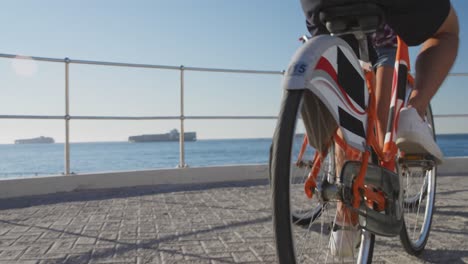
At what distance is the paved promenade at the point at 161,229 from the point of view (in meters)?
2.08

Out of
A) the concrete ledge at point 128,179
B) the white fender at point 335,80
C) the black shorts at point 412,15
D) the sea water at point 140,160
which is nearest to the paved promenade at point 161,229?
the concrete ledge at point 128,179

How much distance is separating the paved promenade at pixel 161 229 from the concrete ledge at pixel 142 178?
27 centimetres

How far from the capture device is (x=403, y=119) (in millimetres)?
1616

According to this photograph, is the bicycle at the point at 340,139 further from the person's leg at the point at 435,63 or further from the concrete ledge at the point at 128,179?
the concrete ledge at the point at 128,179

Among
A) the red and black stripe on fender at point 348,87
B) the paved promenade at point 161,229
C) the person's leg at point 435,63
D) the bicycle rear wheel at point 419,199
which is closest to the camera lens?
the red and black stripe on fender at point 348,87

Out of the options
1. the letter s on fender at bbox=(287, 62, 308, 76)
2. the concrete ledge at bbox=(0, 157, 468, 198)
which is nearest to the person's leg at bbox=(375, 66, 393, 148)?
the letter s on fender at bbox=(287, 62, 308, 76)

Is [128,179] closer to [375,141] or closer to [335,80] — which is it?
[375,141]

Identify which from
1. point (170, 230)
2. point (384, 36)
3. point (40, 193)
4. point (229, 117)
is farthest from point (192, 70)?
point (384, 36)

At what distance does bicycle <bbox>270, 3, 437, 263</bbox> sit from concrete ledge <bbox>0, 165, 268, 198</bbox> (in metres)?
3.23

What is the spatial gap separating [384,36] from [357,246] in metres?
1.01

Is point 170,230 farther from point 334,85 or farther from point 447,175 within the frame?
point 447,175

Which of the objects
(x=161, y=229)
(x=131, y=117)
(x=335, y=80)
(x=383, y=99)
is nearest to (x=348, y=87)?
(x=335, y=80)

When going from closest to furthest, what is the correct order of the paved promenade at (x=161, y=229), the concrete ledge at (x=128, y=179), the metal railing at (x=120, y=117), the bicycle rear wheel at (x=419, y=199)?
the paved promenade at (x=161, y=229), the bicycle rear wheel at (x=419, y=199), the concrete ledge at (x=128, y=179), the metal railing at (x=120, y=117)

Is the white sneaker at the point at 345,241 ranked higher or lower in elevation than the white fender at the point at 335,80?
lower
